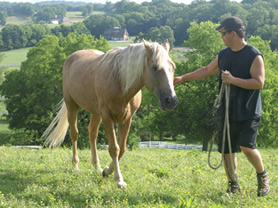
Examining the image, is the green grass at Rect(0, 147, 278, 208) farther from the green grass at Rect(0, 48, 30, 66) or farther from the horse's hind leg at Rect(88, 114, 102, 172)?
the green grass at Rect(0, 48, 30, 66)

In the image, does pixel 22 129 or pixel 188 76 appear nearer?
pixel 188 76

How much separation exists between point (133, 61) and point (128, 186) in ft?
6.82

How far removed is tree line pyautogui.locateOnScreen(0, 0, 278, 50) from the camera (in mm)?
75125

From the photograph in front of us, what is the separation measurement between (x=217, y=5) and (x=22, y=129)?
76527 millimetres

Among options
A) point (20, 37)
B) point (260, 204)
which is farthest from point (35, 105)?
point (20, 37)

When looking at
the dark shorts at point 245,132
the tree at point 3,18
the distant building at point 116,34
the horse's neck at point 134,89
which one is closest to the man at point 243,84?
the dark shorts at point 245,132

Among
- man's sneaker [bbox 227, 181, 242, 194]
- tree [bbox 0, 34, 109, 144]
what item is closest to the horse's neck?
Result: man's sneaker [bbox 227, 181, 242, 194]

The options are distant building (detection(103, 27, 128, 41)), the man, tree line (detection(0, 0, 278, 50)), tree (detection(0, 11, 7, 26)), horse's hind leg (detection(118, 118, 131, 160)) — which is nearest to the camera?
the man

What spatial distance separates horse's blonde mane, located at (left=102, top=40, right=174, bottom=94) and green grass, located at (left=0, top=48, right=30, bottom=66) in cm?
7059

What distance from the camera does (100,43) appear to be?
128 ft

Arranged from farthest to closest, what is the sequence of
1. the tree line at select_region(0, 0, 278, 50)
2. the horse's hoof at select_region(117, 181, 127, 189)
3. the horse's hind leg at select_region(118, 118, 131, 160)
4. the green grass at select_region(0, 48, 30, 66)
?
the green grass at select_region(0, 48, 30, 66)
the tree line at select_region(0, 0, 278, 50)
the horse's hind leg at select_region(118, 118, 131, 160)
the horse's hoof at select_region(117, 181, 127, 189)

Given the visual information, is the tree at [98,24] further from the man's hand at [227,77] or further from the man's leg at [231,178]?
the man's hand at [227,77]

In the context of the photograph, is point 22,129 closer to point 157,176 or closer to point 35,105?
point 35,105

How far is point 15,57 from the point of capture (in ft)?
272
